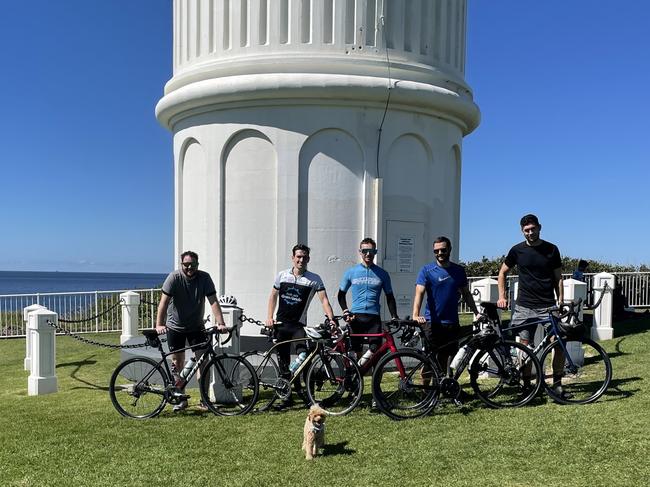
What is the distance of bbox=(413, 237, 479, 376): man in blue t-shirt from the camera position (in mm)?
A: 6289

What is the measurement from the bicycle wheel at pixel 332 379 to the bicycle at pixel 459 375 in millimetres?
388

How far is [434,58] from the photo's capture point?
9125 mm

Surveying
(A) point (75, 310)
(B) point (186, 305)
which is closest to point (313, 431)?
(B) point (186, 305)

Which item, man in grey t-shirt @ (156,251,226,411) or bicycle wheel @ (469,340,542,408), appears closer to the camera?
bicycle wheel @ (469,340,542,408)

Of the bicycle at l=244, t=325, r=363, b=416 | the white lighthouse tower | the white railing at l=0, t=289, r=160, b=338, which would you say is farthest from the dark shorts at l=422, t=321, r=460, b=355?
the white railing at l=0, t=289, r=160, b=338

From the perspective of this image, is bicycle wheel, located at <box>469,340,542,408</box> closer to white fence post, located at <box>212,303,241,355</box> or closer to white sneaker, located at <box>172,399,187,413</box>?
white fence post, located at <box>212,303,241,355</box>

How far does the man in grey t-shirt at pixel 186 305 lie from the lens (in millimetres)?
6395

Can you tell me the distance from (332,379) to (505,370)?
6.12 feet

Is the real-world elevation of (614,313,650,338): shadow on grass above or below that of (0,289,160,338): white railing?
above

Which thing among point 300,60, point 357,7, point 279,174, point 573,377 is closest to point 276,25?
point 300,60

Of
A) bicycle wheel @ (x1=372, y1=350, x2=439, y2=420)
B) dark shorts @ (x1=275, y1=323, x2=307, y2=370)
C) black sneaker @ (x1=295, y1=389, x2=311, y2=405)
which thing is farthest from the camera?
dark shorts @ (x1=275, y1=323, x2=307, y2=370)

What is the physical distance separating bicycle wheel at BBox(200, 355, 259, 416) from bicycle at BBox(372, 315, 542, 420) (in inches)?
57.7

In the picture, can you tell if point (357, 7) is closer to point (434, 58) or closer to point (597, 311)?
point (434, 58)

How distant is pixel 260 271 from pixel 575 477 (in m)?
5.53
